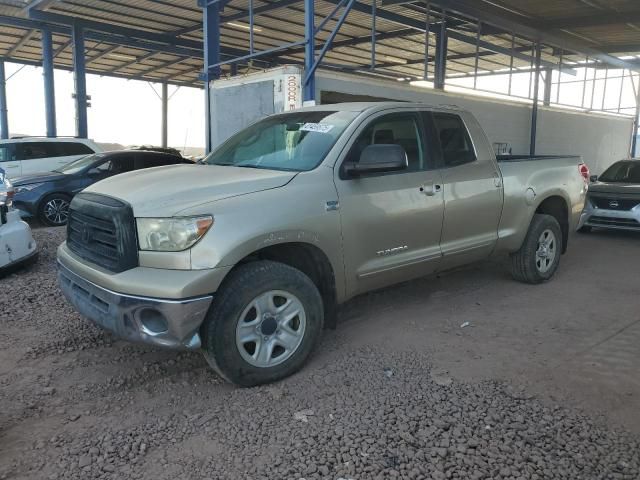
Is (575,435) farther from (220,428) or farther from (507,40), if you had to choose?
(507,40)

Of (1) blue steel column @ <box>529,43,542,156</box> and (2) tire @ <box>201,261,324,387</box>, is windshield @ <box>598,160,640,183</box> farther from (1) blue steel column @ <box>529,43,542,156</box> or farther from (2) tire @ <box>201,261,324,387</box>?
(2) tire @ <box>201,261,324,387</box>

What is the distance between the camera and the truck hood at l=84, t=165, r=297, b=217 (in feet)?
10.6

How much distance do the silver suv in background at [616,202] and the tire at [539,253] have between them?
325 cm

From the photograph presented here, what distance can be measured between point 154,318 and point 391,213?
1.92 meters

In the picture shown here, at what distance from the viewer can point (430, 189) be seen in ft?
14.6

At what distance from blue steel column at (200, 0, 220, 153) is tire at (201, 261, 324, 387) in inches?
304

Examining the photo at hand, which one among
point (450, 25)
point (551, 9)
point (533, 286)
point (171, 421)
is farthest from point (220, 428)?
point (450, 25)

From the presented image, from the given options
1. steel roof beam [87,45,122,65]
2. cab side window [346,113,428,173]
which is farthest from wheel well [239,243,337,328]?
steel roof beam [87,45,122,65]

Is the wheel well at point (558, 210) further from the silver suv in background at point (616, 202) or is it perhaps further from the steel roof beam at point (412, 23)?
the steel roof beam at point (412, 23)

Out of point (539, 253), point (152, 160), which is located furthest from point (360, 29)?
point (539, 253)

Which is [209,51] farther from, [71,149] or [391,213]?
[391,213]

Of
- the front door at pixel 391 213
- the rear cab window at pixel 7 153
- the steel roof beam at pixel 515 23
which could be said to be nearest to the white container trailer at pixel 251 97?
the front door at pixel 391 213

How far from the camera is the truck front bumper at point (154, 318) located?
306 cm

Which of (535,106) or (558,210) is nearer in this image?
(558,210)
